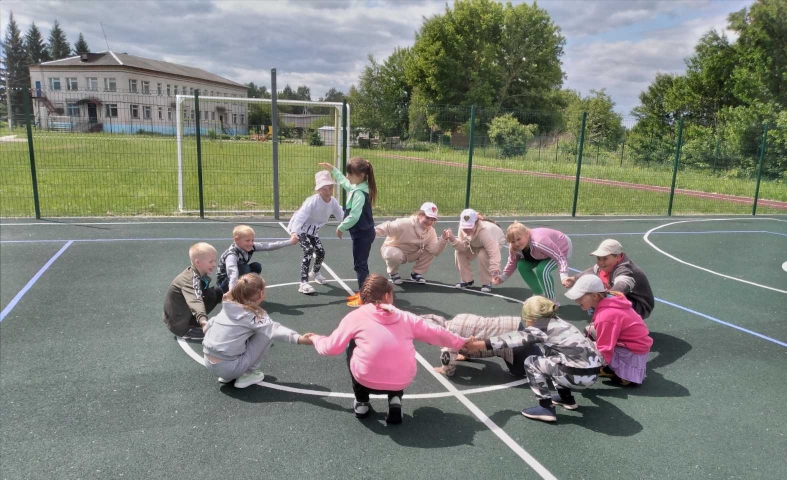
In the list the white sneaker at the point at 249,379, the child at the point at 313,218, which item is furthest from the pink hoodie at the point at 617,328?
the child at the point at 313,218

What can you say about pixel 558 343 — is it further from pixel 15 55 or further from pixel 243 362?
pixel 15 55

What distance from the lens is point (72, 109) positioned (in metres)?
11.4

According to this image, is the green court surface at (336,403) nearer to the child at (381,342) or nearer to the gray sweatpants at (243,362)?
the gray sweatpants at (243,362)

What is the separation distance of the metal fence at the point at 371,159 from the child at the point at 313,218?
17.7 feet

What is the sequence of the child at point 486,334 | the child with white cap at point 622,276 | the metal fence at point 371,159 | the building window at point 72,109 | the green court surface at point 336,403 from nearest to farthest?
1. the green court surface at point 336,403
2. the child at point 486,334
3. the child with white cap at point 622,276
4. the building window at point 72,109
5. the metal fence at point 371,159

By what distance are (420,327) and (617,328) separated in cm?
165

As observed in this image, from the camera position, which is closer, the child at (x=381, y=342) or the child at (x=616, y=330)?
the child at (x=381, y=342)

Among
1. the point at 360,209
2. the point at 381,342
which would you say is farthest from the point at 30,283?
the point at 381,342

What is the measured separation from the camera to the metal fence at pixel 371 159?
11.8 m

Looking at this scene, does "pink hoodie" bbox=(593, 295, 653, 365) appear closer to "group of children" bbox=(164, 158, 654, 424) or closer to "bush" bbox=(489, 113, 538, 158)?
"group of children" bbox=(164, 158, 654, 424)

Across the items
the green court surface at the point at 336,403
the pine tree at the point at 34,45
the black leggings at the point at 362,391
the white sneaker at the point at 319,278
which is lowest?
the green court surface at the point at 336,403

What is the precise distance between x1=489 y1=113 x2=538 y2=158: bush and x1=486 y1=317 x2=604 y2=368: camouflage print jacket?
408 inches

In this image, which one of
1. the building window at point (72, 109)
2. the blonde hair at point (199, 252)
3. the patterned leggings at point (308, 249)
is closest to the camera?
the blonde hair at point (199, 252)

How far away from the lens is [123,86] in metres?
53.7
